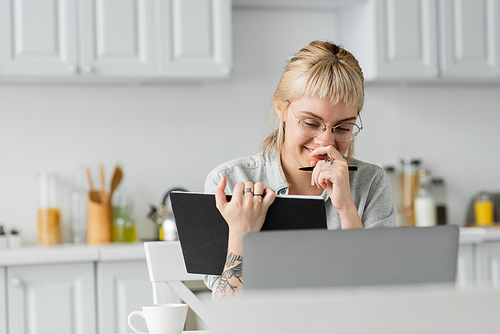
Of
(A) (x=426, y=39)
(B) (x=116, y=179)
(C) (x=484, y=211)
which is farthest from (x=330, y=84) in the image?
(C) (x=484, y=211)

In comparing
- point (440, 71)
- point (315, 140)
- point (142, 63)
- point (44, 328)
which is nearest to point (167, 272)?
point (315, 140)

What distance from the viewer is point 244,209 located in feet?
3.22

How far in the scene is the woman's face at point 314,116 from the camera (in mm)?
1307

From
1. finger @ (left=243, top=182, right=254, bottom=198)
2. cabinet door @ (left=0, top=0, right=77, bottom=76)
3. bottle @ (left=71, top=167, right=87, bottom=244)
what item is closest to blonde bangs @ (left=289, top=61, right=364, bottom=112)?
finger @ (left=243, top=182, right=254, bottom=198)

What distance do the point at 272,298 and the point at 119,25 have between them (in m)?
2.19

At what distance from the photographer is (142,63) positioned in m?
2.35

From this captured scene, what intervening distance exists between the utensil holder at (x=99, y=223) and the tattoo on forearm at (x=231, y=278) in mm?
1485

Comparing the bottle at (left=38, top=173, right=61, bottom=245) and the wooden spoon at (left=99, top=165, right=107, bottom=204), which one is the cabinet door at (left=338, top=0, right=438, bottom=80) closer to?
the wooden spoon at (left=99, top=165, right=107, bottom=204)

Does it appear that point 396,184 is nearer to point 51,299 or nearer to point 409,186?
point 409,186

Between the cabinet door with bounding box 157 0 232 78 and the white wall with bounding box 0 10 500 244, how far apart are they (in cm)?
39

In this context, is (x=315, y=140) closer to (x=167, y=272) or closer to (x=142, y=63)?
(x=167, y=272)

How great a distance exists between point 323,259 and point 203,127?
222cm

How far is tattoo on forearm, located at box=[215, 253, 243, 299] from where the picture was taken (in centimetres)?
102

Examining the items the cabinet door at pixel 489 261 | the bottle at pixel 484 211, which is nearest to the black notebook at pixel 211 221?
the cabinet door at pixel 489 261
